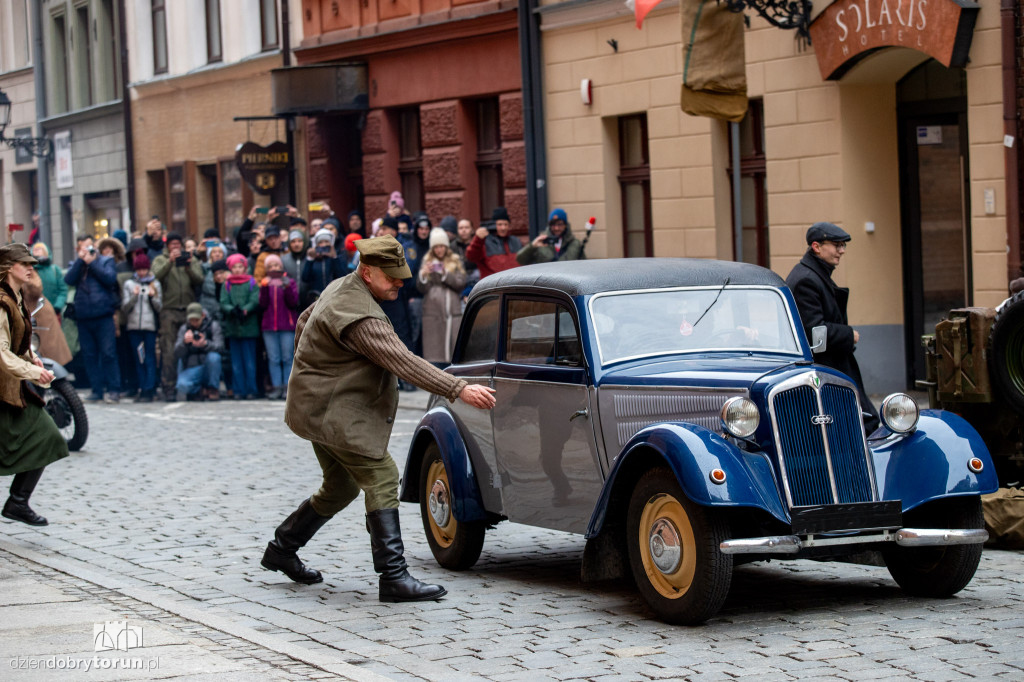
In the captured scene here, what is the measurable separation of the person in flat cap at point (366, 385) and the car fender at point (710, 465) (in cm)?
112

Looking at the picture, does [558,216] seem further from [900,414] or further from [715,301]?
[900,414]

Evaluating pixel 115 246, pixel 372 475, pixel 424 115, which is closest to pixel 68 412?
pixel 115 246

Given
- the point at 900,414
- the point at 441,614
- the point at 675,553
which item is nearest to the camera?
the point at 675,553

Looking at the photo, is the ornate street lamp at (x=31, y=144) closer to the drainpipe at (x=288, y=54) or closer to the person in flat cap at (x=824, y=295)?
the drainpipe at (x=288, y=54)

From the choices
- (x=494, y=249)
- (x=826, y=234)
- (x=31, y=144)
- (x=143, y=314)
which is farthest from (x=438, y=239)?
(x=31, y=144)

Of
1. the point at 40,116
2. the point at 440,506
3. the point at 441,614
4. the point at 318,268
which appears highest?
the point at 40,116

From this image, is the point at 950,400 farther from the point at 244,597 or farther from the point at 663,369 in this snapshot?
the point at 244,597

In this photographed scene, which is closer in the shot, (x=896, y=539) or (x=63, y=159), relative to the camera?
(x=896, y=539)

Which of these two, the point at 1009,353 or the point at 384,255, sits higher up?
the point at 384,255

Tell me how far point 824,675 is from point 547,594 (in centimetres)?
221

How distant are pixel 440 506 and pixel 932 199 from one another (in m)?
9.62

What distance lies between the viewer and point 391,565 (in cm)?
823

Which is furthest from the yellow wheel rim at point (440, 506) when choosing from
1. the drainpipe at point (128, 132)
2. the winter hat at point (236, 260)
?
the drainpipe at point (128, 132)

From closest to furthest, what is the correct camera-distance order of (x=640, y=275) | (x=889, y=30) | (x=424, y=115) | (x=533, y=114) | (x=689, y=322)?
(x=689, y=322) < (x=640, y=275) < (x=889, y=30) < (x=533, y=114) < (x=424, y=115)
